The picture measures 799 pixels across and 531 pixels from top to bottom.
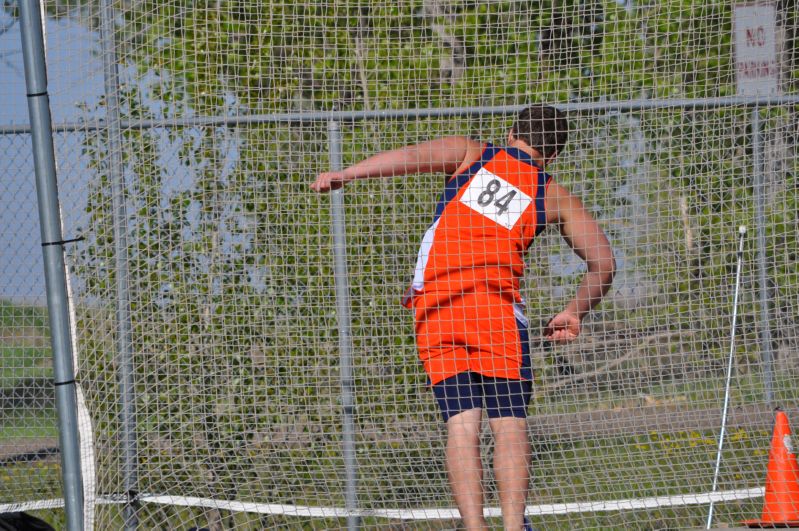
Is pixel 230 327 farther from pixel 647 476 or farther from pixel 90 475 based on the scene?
pixel 647 476

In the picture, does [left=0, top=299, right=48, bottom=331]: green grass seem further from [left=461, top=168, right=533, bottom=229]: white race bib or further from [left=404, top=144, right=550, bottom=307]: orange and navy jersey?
[left=461, top=168, right=533, bottom=229]: white race bib

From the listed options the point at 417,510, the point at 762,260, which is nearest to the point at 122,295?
the point at 417,510

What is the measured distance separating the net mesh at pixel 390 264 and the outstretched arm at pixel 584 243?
33.2 inches

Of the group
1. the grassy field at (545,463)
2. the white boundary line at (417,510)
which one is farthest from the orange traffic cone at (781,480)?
the grassy field at (545,463)

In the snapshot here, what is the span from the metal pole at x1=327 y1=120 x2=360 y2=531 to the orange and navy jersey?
2.63 feet

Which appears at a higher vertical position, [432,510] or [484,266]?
[484,266]

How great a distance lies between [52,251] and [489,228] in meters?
1.64

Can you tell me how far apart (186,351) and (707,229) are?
2661mm

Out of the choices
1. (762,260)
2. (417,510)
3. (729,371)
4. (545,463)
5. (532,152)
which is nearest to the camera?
(532,152)

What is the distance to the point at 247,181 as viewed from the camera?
439 centimetres

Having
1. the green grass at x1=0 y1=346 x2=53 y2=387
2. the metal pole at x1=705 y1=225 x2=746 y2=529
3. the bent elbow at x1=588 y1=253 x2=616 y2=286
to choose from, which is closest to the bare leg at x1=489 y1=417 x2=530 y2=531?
the bent elbow at x1=588 y1=253 x2=616 y2=286

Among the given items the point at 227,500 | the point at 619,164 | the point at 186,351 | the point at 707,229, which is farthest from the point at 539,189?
the point at 227,500

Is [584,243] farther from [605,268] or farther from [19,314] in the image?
Result: [19,314]

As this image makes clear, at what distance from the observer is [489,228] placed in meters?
3.54
